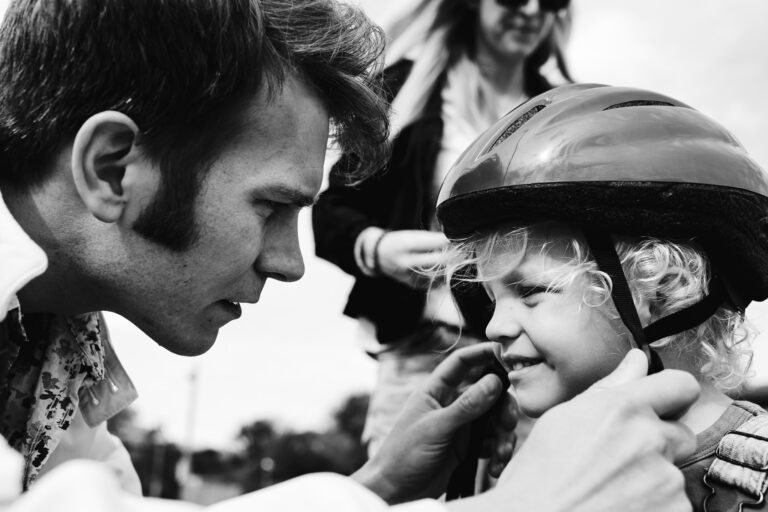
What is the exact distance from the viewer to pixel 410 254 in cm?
337

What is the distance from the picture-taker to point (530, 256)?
2.40 meters

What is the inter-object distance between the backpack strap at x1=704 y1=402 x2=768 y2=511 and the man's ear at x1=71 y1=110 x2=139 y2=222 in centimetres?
169

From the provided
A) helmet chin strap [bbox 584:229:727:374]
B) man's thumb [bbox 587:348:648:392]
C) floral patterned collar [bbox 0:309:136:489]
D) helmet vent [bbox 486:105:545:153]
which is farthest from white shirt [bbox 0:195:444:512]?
helmet vent [bbox 486:105:545:153]

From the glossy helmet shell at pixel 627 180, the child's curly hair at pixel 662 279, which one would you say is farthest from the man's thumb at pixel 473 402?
the glossy helmet shell at pixel 627 180

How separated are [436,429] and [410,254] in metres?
0.91

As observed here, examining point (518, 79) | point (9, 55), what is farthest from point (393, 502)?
point (518, 79)

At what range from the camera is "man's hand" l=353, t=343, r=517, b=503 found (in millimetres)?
2617

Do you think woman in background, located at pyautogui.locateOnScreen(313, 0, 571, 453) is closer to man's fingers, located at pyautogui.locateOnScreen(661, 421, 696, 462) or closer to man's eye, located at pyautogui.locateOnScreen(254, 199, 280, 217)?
man's eye, located at pyautogui.locateOnScreen(254, 199, 280, 217)

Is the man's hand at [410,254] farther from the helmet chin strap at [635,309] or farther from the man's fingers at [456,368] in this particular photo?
the helmet chin strap at [635,309]

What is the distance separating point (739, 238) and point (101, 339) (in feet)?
6.52

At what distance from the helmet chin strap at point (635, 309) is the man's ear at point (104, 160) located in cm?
127

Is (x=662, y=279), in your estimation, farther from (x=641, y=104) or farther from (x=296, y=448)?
(x=296, y=448)

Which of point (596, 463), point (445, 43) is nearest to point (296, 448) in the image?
point (445, 43)

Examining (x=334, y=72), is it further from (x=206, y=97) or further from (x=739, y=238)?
(x=739, y=238)
